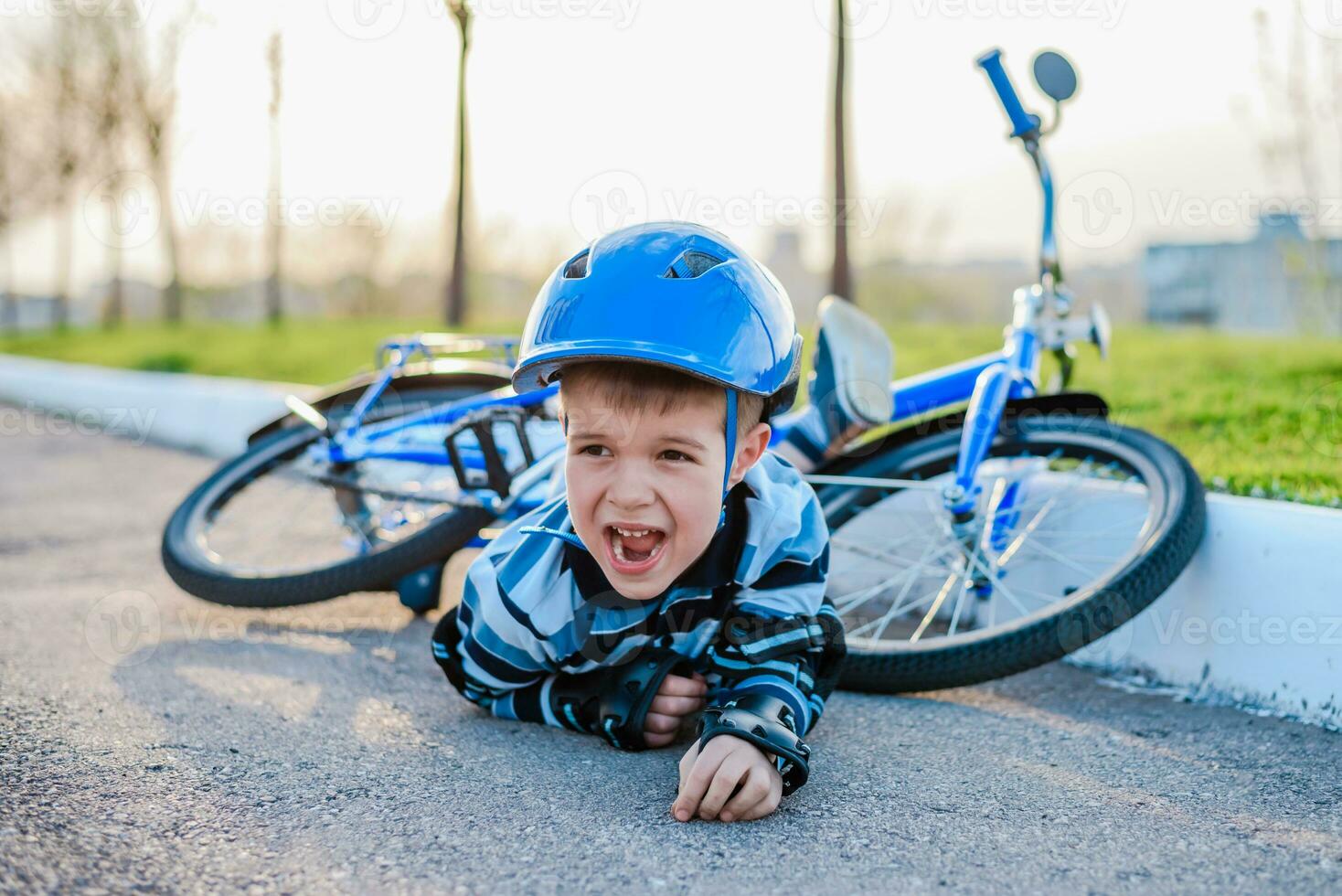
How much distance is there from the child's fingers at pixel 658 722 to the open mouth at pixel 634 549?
0.38 meters

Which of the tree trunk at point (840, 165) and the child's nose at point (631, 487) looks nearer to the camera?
the child's nose at point (631, 487)

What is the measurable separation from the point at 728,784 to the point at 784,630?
0.40 m

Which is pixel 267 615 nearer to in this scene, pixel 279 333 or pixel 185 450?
pixel 185 450

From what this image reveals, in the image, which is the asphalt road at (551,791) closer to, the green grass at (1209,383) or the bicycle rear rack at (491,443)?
the bicycle rear rack at (491,443)

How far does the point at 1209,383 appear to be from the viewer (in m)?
6.22

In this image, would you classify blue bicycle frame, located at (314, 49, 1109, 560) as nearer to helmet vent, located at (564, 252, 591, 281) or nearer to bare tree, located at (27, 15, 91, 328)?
helmet vent, located at (564, 252, 591, 281)

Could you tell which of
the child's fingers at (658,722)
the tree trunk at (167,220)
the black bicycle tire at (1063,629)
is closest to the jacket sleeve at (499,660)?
the child's fingers at (658,722)

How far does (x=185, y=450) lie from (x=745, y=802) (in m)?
7.38

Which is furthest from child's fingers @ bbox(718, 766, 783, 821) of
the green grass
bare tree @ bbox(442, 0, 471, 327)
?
bare tree @ bbox(442, 0, 471, 327)

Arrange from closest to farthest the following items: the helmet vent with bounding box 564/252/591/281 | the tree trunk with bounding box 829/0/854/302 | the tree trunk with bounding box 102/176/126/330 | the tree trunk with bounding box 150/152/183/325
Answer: the helmet vent with bounding box 564/252/591/281
the tree trunk with bounding box 829/0/854/302
the tree trunk with bounding box 150/152/183/325
the tree trunk with bounding box 102/176/126/330

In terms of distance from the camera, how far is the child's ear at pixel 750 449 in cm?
242

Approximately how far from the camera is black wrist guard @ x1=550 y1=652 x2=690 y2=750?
8.23 ft

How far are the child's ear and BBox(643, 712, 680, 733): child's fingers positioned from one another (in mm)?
512

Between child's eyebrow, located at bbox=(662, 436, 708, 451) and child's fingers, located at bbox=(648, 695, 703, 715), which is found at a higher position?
child's eyebrow, located at bbox=(662, 436, 708, 451)
